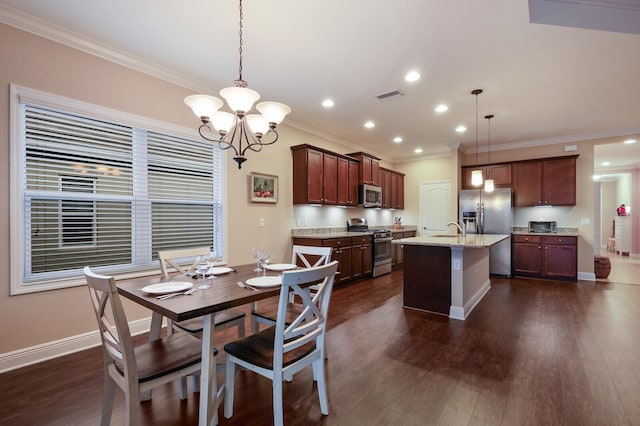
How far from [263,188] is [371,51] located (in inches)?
92.2

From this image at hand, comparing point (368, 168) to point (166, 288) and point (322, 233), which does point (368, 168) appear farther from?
point (166, 288)

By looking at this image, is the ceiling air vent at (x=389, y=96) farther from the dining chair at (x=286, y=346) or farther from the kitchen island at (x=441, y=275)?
the dining chair at (x=286, y=346)

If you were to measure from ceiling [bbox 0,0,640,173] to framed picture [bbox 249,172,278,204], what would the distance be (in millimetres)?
1076

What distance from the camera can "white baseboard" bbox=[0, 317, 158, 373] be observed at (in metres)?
2.37

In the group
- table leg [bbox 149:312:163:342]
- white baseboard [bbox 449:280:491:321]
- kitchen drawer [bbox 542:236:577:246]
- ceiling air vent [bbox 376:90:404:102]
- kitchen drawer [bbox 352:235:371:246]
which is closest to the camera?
table leg [bbox 149:312:163:342]

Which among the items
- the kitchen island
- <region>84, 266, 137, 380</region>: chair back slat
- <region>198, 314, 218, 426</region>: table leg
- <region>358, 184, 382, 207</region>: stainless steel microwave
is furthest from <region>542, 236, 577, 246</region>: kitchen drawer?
<region>84, 266, 137, 380</region>: chair back slat

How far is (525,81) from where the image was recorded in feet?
11.6

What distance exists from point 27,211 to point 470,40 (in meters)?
4.14

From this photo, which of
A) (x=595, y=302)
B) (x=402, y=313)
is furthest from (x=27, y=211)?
(x=595, y=302)

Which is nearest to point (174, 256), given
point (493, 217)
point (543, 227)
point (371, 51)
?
point (371, 51)

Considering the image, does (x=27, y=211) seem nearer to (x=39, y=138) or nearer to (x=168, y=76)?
(x=39, y=138)

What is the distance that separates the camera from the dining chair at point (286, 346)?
5.02 ft

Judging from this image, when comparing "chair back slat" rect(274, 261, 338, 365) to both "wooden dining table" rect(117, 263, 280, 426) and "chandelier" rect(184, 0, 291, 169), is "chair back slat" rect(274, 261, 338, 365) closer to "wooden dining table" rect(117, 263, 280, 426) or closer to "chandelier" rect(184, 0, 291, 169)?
"wooden dining table" rect(117, 263, 280, 426)

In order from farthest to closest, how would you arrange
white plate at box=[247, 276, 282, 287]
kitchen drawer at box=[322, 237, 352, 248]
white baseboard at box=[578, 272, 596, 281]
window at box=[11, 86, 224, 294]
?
white baseboard at box=[578, 272, 596, 281]
kitchen drawer at box=[322, 237, 352, 248]
window at box=[11, 86, 224, 294]
white plate at box=[247, 276, 282, 287]
